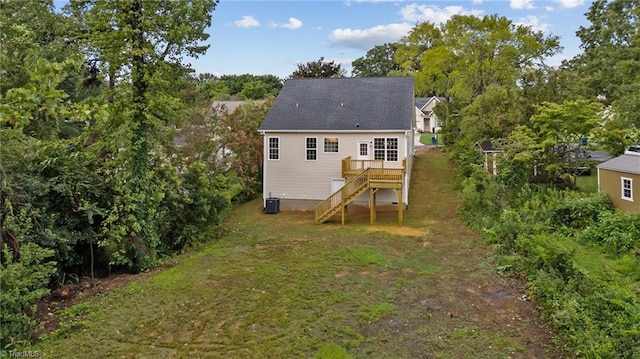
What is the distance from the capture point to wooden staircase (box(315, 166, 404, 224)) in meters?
16.7

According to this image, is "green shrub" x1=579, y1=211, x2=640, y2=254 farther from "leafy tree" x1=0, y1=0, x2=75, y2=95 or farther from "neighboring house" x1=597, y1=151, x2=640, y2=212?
"leafy tree" x1=0, y1=0, x2=75, y2=95

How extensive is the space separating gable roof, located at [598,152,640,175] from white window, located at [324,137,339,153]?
36.8ft

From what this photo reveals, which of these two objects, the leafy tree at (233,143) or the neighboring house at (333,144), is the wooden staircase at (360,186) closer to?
the neighboring house at (333,144)

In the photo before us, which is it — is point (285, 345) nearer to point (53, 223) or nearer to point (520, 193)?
point (53, 223)

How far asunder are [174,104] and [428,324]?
344 inches

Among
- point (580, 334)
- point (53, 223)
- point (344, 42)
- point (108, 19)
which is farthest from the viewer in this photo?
point (344, 42)

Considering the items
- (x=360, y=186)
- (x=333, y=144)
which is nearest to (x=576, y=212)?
(x=360, y=186)

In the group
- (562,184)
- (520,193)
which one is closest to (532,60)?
(562,184)

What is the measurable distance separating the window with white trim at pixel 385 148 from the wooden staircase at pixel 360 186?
147 centimetres

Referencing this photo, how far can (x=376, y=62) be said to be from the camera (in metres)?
73.8

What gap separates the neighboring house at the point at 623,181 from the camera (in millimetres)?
14820

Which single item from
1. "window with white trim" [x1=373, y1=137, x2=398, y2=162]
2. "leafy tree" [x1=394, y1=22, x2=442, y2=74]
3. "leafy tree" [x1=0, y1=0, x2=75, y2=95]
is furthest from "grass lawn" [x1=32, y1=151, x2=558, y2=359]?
Result: "leafy tree" [x1=394, y1=22, x2=442, y2=74]

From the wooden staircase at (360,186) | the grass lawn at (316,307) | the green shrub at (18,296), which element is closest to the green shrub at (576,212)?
the grass lawn at (316,307)

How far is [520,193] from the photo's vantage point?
16594mm
